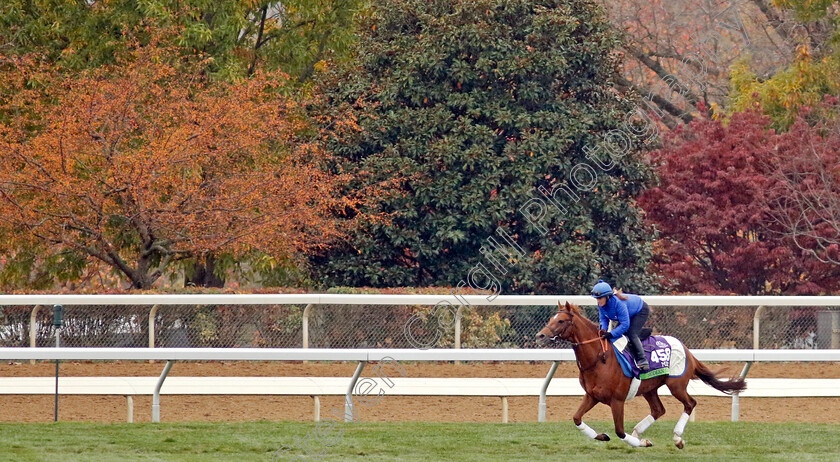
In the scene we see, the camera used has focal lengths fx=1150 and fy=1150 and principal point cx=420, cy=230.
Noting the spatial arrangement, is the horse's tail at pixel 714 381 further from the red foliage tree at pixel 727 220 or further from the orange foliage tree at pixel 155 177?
the red foliage tree at pixel 727 220

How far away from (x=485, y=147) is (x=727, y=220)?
13.2 feet

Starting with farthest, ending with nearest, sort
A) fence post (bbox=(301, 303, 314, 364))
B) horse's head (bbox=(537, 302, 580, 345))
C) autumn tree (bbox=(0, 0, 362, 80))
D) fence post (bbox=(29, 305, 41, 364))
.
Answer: autumn tree (bbox=(0, 0, 362, 80)), fence post (bbox=(301, 303, 314, 364)), fence post (bbox=(29, 305, 41, 364)), horse's head (bbox=(537, 302, 580, 345))

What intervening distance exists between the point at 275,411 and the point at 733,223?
30.1ft

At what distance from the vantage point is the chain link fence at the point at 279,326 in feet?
46.7

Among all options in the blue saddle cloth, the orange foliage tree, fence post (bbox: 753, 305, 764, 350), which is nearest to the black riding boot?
the blue saddle cloth

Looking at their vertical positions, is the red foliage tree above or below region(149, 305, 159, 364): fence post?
above

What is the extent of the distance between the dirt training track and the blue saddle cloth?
2.28 metres

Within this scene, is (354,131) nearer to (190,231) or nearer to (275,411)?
(190,231)

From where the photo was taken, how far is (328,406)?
1196cm

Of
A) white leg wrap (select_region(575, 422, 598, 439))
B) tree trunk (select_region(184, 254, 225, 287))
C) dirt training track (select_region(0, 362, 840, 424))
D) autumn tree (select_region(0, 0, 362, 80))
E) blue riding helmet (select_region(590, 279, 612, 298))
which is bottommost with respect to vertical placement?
dirt training track (select_region(0, 362, 840, 424))

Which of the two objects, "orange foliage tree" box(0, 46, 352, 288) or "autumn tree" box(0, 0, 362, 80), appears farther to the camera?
"autumn tree" box(0, 0, 362, 80)

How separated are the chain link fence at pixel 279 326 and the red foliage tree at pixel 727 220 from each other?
3.29 metres

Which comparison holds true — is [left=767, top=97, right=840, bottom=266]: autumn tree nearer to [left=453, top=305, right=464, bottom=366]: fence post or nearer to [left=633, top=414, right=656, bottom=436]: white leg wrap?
[left=453, top=305, right=464, bottom=366]: fence post

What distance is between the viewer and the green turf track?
323 inches
